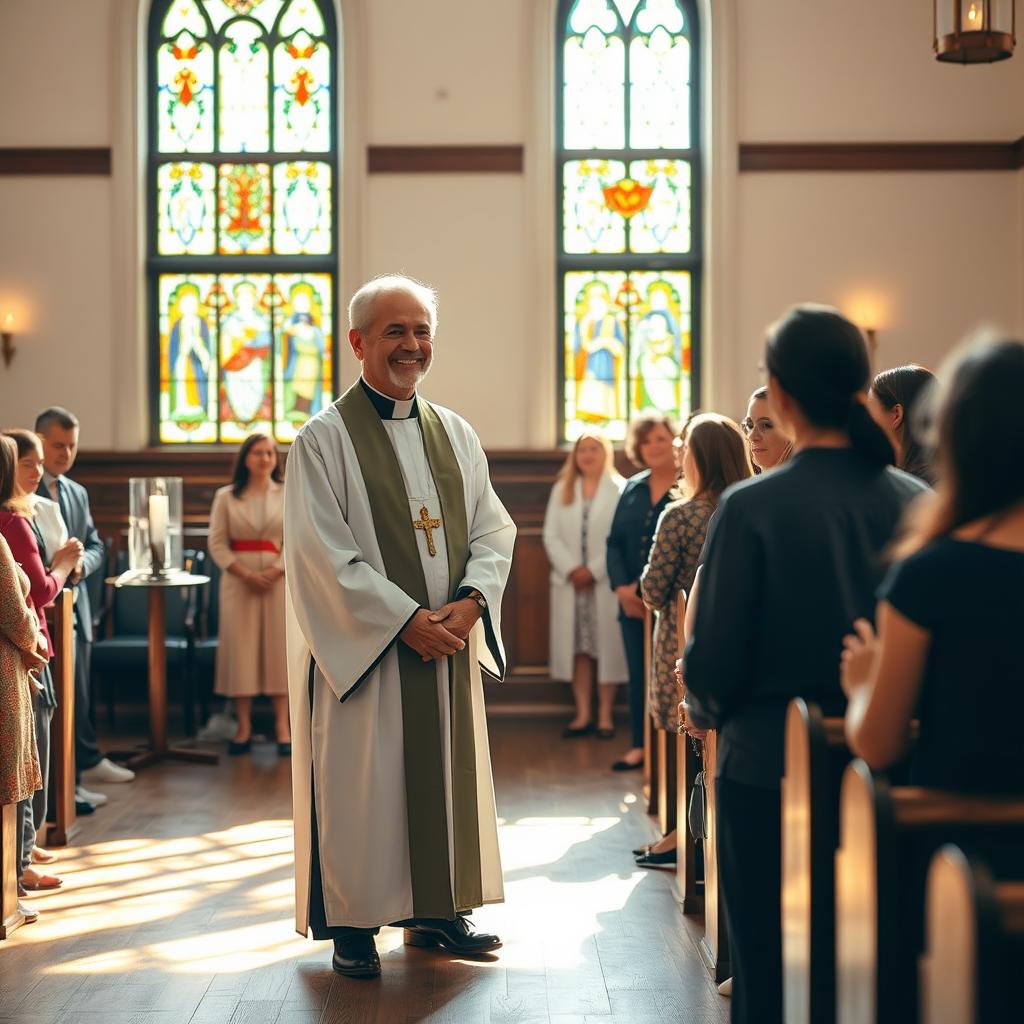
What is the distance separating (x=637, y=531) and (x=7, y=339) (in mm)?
4408

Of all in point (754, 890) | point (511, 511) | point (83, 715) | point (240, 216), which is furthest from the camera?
point (240, 216)

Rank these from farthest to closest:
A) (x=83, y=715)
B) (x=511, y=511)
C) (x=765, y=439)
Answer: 1. (x=511, y=511)
2. (x=83, y=715)
3. (x=765, y=439)

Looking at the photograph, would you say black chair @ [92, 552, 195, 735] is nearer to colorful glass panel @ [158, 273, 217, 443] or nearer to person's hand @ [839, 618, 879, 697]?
colorful glass panel @ [158, 273, 217, 443]

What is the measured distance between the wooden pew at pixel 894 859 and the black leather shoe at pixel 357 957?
2.25 m

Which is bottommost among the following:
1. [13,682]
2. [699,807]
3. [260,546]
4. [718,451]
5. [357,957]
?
[357,957]

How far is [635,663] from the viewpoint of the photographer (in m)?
6.57

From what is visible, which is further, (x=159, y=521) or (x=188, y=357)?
(x=188, y=357)

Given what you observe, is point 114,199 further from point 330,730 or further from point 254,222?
point 330,730

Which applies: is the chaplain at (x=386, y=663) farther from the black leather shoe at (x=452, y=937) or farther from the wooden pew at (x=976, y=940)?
Result: the wooden pew at (x=976, y=940)

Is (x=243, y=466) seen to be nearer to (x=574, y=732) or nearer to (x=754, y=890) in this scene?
(x=574, y=732)

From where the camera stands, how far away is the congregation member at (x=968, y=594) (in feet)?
5.38

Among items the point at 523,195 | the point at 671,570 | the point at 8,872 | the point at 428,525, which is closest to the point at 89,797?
the point at 8,872

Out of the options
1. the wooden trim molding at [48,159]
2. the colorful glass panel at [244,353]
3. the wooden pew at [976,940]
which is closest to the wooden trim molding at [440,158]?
the colorful glass panel at [244,353]

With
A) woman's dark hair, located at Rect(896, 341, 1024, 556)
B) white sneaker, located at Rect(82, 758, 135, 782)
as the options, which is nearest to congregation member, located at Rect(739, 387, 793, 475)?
woman's dark hair, located at Rect(896, 341, 1024, 556)
